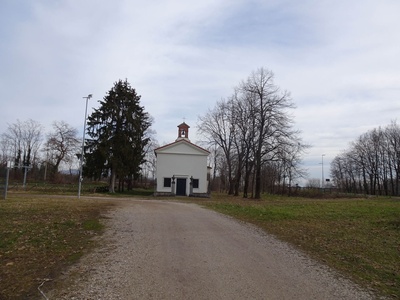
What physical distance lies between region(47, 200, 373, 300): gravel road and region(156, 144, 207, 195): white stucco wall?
106ft

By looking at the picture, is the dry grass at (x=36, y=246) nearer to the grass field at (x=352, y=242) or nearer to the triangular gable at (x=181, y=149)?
the grass field at (x=352, y=242)

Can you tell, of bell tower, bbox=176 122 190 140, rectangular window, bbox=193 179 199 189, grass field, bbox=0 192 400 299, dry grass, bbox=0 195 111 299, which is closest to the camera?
dry grass, bbox=0 195 111 299

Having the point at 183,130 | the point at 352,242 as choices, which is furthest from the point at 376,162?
the point at 352,242

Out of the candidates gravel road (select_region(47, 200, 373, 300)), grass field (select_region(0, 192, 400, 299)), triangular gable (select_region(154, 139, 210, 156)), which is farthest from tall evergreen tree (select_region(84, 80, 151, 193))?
gravel road (select_region(47, 200, 373, 300))

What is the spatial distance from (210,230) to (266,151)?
28.2 metres

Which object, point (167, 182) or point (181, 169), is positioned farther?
point (181, 169)

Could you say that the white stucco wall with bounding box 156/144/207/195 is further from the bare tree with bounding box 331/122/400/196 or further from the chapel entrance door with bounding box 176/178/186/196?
the bare tree with bounding box 331/122/400/196

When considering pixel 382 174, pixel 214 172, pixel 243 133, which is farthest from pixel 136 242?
pixel 382 174

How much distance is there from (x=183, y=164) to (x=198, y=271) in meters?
37.0

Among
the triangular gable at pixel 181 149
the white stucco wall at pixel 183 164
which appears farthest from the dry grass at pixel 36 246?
the triangular gable at pixel 181 149

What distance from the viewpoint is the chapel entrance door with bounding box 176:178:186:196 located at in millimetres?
43062

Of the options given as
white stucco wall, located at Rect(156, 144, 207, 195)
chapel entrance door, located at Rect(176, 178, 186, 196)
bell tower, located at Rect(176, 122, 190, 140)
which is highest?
bell tower, located at Rect(176, 122, 190, 140)

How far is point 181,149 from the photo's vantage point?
43.9 m

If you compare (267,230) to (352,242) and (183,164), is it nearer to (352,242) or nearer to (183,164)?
(352,242)
